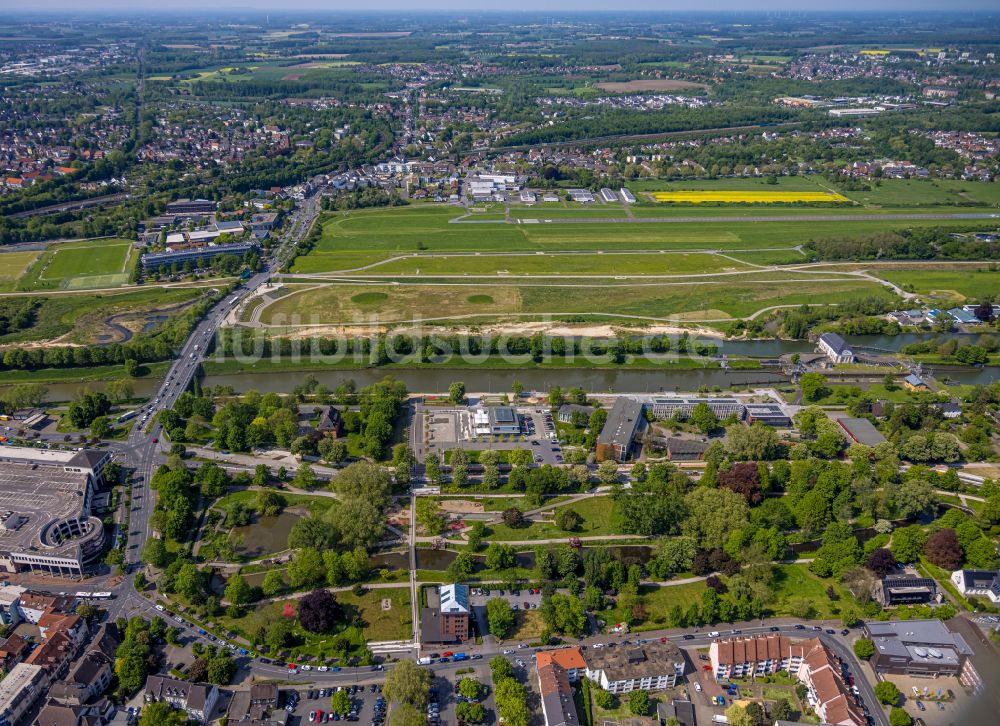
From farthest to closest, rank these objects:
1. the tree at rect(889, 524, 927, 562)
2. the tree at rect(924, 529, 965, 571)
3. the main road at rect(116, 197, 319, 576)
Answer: the main road at rect(116, 197, 319, 576) → the tree at rect(889, 524, 927, 562) → the tree at rect(924, 529, 965, 571)

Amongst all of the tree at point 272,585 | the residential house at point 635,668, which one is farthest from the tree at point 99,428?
the residential house at point 635,668

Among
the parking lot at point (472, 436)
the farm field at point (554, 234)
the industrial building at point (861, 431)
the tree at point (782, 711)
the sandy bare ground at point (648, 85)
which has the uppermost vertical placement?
the sandy bare ground at point (648, 85)

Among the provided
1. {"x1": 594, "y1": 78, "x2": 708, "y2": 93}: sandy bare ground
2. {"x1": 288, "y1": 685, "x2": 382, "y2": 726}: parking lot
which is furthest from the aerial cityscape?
{"x1": 594, "y1": 78, "x2": 708, "y2": 93}: sandy bare ground

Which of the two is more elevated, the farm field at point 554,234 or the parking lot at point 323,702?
the farm field at point 554,234

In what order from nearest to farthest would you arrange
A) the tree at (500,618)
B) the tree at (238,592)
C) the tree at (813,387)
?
1. the tree at (500,618)
2. the tree at (238,592)
3. the tree at (813,387)

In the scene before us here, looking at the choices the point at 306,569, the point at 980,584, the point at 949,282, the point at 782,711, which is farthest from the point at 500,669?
the point at 949,282

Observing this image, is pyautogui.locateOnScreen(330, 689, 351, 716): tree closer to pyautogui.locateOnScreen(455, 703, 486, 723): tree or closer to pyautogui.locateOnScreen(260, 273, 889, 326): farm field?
pyautogui.locateOnScreen(455, 703, 486, 723): tree

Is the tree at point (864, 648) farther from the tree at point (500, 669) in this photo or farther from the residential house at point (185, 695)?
the residential house at point (185, 695)
